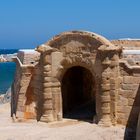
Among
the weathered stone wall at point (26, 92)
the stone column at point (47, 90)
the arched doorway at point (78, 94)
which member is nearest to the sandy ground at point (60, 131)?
the stone column at point (47, 90)

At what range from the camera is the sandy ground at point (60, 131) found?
589 inches

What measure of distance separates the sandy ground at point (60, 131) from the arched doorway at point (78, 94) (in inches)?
46.1

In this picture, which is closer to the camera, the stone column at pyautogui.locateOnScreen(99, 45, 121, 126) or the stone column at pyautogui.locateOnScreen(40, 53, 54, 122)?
the stone column at pyautogui.locateOnScreen(99, 45, 121, 126)

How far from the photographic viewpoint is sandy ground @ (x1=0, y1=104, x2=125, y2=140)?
15.0m

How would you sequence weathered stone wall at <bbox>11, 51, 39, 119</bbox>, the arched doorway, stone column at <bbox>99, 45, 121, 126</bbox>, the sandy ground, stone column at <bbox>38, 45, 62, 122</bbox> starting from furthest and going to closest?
the arched doorway
weathered stone wall at <bbox>11, 51, 39, 119</bbox>
stone column at <bbox>38, 45, 62, 122</bbox>
stone column at <bbox>99, 45, 121, 126</bbox>
the sandy ground

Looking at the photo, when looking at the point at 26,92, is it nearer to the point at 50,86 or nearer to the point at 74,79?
the point at 50,86

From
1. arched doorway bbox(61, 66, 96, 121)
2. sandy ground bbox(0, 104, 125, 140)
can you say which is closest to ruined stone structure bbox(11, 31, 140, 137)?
arched doorway bbox(61, 66, 96, 121)

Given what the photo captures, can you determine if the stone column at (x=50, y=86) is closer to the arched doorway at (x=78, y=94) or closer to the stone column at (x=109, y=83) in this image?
the arched doorway at (x=78, y=94)

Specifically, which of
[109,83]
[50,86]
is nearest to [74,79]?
[50,86]

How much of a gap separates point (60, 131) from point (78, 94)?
14.4ft

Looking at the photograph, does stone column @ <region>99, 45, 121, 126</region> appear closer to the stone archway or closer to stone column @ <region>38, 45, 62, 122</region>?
the stone archway

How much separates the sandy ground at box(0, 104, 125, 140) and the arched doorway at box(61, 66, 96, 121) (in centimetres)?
117

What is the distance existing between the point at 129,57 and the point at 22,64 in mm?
4372

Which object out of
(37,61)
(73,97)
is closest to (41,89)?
(37,61)
